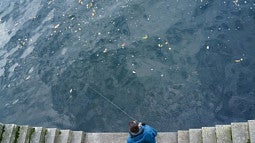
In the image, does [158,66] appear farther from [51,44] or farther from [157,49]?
[51,44]

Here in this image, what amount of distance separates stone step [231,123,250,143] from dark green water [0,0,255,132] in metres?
1.64

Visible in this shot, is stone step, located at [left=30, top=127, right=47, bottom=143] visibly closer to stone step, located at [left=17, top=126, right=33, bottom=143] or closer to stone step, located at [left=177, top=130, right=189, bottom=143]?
stone step, located at [left=17, top=126, right=33, bottom=143]

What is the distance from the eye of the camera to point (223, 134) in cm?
757

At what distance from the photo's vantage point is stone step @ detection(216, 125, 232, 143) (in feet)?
24.5

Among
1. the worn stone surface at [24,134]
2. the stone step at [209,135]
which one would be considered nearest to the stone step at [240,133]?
the stone step at [209,135]

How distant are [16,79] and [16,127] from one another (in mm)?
5027

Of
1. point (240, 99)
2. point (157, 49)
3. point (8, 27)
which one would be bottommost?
point (240, 99)

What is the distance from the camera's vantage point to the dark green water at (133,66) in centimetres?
979

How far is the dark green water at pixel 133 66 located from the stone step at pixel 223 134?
1.48 meters

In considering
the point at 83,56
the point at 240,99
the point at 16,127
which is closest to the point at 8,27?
the point at 83,56

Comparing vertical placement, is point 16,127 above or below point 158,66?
above

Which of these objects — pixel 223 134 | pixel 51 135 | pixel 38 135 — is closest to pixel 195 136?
pixel 223 134

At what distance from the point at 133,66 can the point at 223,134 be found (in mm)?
4672

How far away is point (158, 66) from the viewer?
11.2 m
